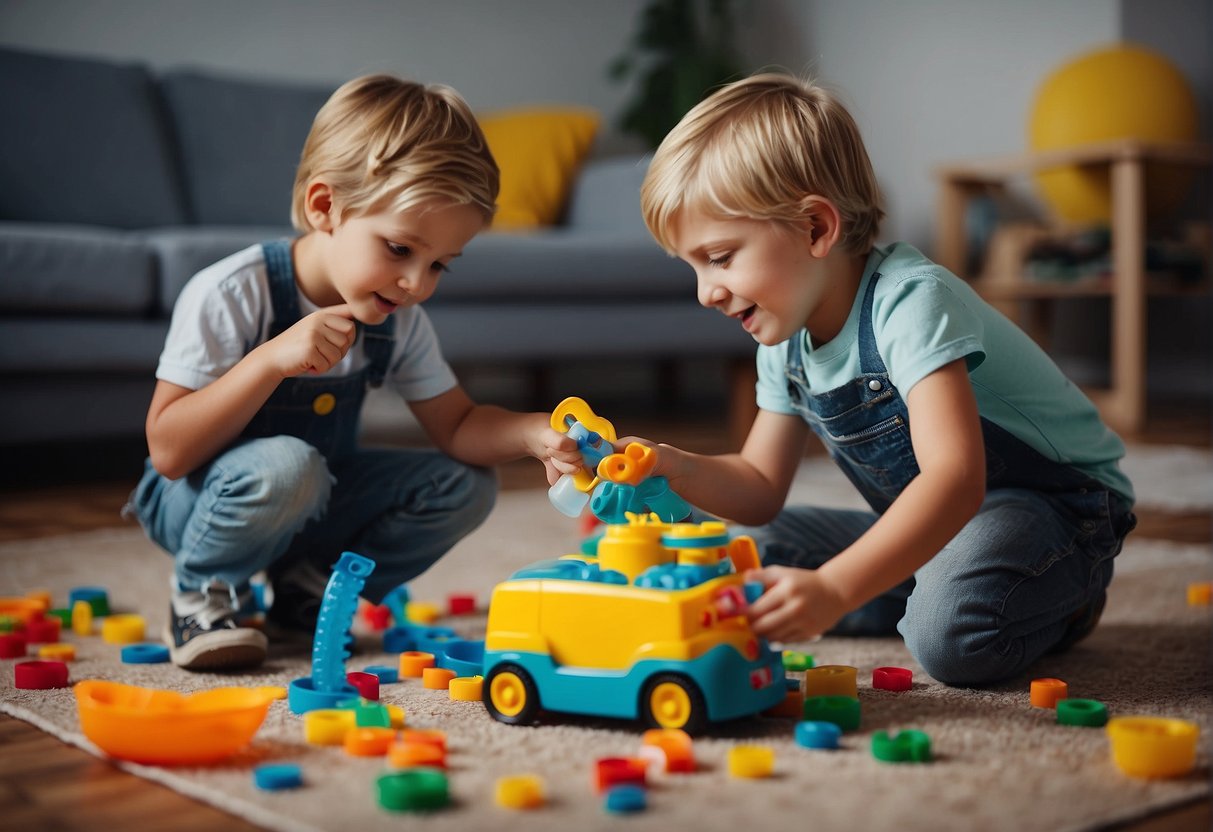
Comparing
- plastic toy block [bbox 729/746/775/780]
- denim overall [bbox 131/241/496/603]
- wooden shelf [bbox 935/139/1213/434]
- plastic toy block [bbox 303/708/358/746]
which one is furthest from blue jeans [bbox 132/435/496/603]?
wooden shelf [bbox 935/139/1213/434]

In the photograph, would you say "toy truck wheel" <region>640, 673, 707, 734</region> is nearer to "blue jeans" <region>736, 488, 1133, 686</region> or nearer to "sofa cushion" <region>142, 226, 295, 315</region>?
"blue jeans" <region>736, 488, 1133, 686</region>

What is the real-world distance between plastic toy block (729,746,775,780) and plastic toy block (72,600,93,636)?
0.81 meters

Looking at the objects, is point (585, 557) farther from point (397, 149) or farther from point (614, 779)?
point (397, 149)

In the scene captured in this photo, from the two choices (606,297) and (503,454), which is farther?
(606,297)

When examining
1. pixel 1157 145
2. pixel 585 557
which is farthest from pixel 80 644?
pixel 1157 145

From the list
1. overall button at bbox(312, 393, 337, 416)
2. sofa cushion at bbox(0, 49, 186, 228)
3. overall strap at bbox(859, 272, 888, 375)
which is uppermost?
sofa cushion at bbox(0, 49, 186, 228)

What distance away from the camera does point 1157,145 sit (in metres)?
3.27

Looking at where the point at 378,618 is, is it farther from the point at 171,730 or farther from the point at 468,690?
the point at 171,730

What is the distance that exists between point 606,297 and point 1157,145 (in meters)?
1.54

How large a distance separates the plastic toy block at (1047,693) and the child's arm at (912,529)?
0.17 meters

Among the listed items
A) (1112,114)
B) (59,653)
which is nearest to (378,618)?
(59,653)

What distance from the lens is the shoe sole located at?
3.84 feet

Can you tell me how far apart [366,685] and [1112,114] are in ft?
10.7

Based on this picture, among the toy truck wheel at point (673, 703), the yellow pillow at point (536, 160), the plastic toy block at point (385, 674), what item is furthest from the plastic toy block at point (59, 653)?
the yellow pillow at point (536, 160)
